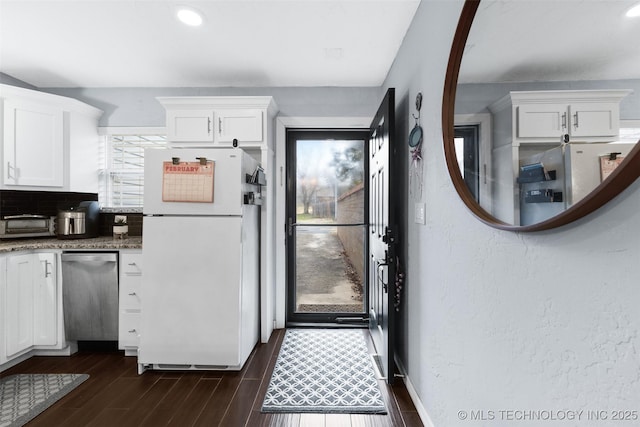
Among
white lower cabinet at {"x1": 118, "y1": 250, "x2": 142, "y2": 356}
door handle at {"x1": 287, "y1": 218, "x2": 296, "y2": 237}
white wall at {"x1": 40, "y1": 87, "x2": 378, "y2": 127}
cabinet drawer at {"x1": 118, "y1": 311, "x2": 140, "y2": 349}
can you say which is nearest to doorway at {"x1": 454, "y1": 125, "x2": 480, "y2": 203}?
white wall at {"x1": 40, "y1": 87, "x2": 378, "y2": 127}

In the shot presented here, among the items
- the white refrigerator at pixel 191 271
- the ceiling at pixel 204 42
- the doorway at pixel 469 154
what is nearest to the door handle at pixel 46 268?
the white refrigerator at pixel 191 271

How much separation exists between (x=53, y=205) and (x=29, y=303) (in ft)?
3.67

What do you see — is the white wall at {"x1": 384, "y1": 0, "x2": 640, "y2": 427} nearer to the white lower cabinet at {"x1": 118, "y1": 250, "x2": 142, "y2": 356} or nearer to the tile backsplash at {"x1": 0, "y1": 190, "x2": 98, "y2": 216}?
the white lower cabinet at {"x1": 118, "y1": 250, "x2": 142, "y2": 356}

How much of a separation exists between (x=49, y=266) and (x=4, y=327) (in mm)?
490

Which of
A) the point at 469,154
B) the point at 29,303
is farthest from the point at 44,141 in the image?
the point at 469,154

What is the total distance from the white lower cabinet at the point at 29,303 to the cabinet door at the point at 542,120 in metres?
3.25

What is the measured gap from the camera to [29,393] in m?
1.99

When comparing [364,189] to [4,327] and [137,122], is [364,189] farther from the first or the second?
[4,327]

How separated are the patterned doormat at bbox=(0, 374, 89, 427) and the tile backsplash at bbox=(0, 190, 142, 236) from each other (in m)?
1.34

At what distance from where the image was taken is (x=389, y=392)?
6.57 feet

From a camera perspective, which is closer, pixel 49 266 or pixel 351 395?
pixel 351 395

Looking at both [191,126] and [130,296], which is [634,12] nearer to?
[191,126]

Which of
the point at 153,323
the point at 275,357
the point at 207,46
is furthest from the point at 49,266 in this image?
the point at 207,46

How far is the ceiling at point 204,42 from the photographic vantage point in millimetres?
1937
